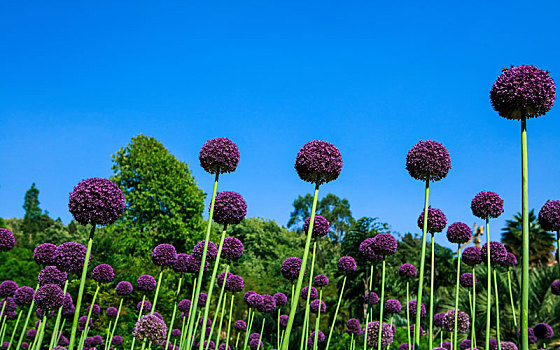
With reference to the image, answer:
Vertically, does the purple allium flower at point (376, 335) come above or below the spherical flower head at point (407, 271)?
below

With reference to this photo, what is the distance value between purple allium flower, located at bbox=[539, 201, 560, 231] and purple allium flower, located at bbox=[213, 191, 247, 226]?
12.4 feet

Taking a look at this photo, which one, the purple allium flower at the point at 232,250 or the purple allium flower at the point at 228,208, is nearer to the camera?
the purple allium flower at the point at 228,208

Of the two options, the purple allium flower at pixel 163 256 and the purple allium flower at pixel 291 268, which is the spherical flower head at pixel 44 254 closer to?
the purple allium flower at pixel 163 256

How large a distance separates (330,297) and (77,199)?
16.9m

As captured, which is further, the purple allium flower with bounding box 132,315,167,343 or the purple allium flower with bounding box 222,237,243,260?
the purple allium flower with bounding box 222,237,243,260

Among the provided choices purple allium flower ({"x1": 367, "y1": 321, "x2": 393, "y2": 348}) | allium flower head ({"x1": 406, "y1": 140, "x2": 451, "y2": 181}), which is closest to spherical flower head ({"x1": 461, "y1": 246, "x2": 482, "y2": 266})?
purple allium flower ({"x1": 367, "y1": 321, "x2": 393, "y2": 348})

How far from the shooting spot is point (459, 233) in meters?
6.22

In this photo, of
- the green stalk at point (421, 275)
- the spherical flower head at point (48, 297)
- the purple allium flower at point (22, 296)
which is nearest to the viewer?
the green stalk at point (421, 275)

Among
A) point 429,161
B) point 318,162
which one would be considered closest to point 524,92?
point 429,161

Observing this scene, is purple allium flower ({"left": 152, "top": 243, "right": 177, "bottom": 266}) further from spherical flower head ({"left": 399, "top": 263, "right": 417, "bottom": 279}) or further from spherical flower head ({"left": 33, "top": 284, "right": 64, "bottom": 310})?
spherical flower head ({"left": 399, "top": 263, "right": 417, "bottom": 279})

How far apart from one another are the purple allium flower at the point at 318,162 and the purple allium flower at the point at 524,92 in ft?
5.11

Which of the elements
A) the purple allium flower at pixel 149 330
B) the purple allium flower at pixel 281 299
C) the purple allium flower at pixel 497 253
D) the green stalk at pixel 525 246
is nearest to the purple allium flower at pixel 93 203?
the purple allium flower at pixel 149 330

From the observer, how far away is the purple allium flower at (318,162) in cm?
393

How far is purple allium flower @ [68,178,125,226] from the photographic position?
334 centimetres
